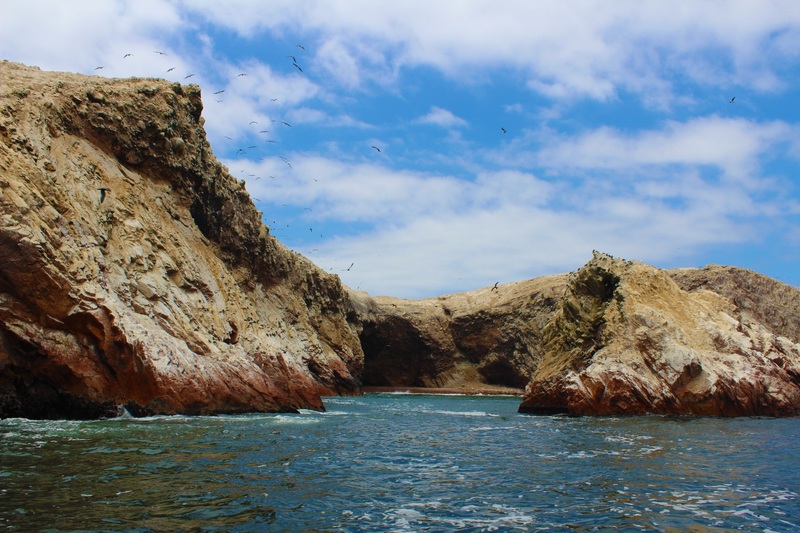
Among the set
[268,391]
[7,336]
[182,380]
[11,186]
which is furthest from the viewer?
[268,391]

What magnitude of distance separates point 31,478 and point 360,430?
1282 cm

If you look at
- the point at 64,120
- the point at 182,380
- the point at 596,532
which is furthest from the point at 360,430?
the point at 64,120

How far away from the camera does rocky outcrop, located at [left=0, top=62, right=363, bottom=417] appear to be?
776 inches

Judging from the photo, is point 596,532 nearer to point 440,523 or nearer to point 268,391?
point 440,523

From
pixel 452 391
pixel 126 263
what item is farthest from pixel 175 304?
pixel 452 391

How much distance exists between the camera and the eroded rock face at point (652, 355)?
28.3m

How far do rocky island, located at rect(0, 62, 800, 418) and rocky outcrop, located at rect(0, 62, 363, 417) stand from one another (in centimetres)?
8

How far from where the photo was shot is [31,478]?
34.6 ft

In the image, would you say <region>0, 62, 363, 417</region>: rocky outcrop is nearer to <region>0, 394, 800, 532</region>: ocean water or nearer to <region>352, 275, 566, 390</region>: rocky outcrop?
<region>0, 394, 800, 532</region>: ocean water

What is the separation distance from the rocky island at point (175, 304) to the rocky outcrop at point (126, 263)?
76mm

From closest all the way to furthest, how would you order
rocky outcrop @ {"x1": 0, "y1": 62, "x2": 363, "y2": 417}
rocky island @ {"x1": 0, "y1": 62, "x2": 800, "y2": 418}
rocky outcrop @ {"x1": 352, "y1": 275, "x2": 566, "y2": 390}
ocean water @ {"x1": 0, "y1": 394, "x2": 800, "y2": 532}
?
ocean water @ {"x1": 0, "y1": 394, "x2": 800, "y2": 532} < rocky outcrop @ {"x1": 0, "y1": 62, "x2": 363, "y2": 417} < rocky island @ {"x1": 0, "y1": 62, "x2": 800, "y2": 418} < rocky outcrop @ {"x1": 352, "y1": 275, "x2": 566, "y2": 390}

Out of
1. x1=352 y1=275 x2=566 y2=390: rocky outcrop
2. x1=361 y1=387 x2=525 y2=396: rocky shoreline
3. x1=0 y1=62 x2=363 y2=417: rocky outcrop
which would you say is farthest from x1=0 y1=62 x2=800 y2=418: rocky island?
x1=352 y1=275 x2=566 y2=390: rocky outcrop

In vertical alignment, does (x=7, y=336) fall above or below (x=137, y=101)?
below

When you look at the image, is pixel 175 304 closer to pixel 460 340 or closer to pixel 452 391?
pixel 452 391
